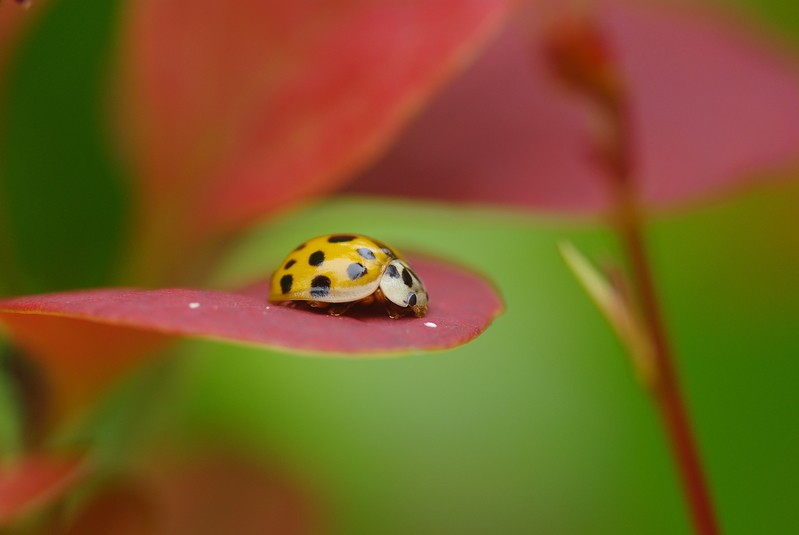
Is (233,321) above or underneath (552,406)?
underneath

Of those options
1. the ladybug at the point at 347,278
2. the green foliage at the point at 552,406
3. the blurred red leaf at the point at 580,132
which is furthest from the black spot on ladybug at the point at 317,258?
the green foliage at the point at 552,406

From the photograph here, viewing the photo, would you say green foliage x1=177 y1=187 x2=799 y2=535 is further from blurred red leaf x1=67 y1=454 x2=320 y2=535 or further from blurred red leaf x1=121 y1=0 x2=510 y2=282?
blurred red leaf x1=121 y1=0 x2=510 y2=282

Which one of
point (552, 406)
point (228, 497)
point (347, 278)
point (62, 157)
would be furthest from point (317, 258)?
point (552, 406)

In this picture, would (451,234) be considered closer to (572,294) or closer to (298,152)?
(572,294)

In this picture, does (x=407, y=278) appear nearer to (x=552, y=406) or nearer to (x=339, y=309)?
(x=339, y=309)

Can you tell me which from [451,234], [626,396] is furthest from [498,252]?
[626,396]

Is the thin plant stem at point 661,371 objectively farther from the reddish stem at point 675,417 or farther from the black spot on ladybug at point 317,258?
the black spot on ladybug at point 317,258
